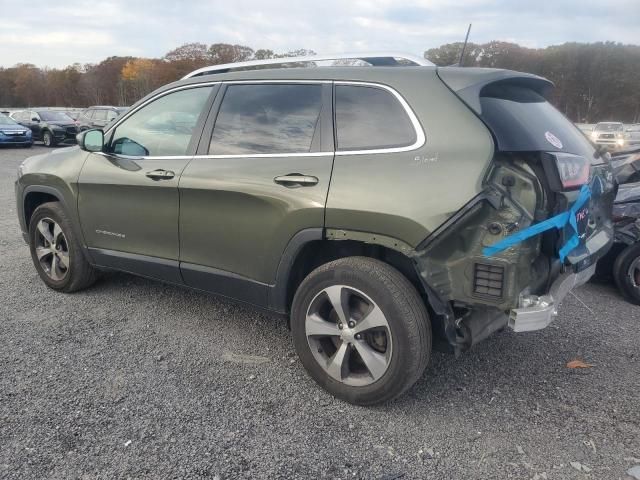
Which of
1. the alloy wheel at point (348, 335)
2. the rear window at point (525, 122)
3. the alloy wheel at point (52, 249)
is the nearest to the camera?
the rear window at point (525, 122)

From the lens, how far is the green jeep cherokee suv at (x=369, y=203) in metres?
2.46

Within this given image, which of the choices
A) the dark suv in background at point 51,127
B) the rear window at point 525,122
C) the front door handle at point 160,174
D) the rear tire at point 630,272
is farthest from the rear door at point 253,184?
the dark suv in background at point 51,127

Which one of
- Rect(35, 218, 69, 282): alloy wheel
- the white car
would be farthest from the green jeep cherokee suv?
the white car

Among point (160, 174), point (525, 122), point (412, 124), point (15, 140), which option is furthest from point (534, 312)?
point (15, 140)

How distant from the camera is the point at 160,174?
3.56 m

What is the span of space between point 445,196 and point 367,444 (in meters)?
1.30

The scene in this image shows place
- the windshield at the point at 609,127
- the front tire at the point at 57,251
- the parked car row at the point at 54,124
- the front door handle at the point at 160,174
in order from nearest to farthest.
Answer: the front door handle at the point at 160,174
the front tire at the point at 57,251
the parked car row at the point at 54,124
the windshield at the point at 609,127

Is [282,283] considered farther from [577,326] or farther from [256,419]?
[577,326]

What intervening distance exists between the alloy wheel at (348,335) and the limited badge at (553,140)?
4.05ft

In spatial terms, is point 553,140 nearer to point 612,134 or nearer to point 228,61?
point 612,134

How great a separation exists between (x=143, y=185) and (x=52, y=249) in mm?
1427

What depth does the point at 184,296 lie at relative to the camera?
4484mm

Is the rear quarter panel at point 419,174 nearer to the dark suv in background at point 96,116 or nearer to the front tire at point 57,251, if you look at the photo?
the front tire at point 57,251

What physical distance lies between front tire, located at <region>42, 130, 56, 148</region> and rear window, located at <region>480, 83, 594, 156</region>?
2344cm
